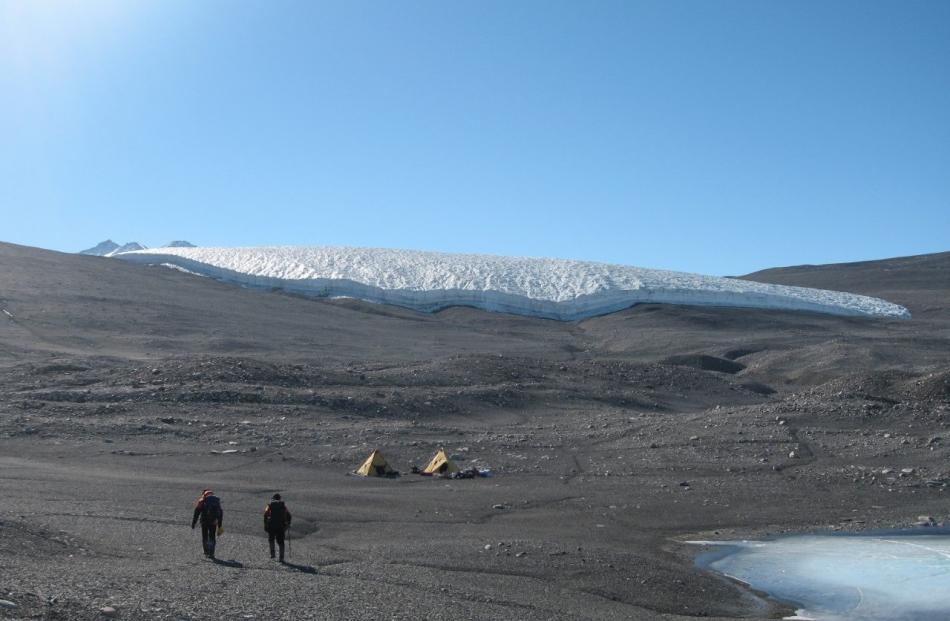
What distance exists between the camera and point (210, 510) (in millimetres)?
13031

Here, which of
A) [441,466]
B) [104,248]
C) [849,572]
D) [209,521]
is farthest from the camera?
[104,248]

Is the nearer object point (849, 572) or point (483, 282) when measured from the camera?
point (849, 572)

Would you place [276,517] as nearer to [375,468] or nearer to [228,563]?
[228,563]

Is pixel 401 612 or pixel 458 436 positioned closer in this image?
pixel 401 612

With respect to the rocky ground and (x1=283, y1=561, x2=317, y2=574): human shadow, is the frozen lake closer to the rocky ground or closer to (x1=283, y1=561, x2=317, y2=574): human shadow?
the rocky ground

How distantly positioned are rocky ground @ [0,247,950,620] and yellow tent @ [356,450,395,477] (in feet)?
1.80

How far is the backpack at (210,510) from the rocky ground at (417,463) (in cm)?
54

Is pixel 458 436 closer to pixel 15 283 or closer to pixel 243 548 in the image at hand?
pixel 243 548

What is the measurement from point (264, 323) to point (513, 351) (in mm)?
12838

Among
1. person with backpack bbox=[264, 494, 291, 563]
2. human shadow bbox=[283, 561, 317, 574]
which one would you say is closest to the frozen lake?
human shadow bbox=[283, 561, 317, 574]

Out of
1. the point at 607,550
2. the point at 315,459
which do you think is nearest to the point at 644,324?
the point at 315,459

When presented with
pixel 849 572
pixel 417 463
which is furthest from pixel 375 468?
pixel 849 572

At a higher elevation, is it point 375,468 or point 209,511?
point 209,511

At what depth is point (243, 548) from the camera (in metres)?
14.1
